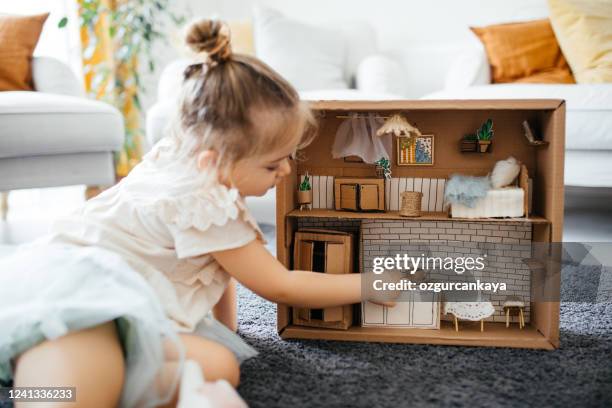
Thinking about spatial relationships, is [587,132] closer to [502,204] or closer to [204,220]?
[502,204]

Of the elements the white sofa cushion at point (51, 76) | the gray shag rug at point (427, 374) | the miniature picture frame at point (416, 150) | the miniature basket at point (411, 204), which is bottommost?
the gray shag rug at point (427, 374)

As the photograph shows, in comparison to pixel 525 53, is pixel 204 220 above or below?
below

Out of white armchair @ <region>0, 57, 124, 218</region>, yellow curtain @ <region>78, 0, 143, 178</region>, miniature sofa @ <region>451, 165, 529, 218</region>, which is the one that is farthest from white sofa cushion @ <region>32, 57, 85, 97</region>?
miniature sofa @ <region>451, 165, 529, 218</region>

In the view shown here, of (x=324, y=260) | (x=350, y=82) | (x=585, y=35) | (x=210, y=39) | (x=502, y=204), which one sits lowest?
(x=324, y=260)

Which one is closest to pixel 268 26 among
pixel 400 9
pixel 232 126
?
pixel 400 9

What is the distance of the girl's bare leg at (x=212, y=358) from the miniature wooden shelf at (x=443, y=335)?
0.80 ft

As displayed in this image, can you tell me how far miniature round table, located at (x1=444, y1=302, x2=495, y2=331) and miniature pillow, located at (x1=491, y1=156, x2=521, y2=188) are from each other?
→ 208 mm

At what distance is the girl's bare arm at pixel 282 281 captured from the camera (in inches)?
33.7

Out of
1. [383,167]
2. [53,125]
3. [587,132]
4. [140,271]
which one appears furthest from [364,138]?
[53,125]

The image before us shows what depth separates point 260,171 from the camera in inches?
→ 34.2

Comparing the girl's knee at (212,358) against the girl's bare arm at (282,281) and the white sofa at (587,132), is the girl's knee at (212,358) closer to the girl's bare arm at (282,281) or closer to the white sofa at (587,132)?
the girl's bare arm at (282,281)

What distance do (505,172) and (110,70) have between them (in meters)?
2.16

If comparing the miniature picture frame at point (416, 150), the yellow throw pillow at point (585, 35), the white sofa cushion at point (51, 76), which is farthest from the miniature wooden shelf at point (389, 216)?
the white sofa cushion at point (51, 76)

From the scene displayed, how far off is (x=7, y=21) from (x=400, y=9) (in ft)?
5.54
